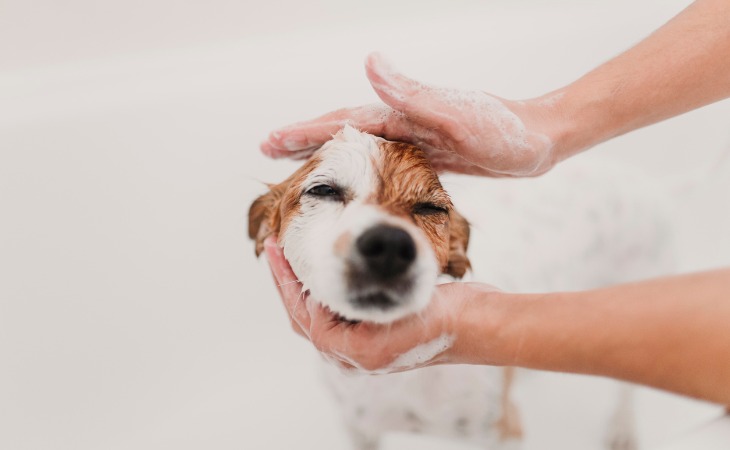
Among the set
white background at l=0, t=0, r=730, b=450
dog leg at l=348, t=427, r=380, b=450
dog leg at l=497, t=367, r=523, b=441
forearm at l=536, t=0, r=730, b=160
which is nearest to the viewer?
forearm at l=536, t=0, r=730, b=160

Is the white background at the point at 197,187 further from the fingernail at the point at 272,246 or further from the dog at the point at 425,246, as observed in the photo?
the fingernail at the point at 272,246

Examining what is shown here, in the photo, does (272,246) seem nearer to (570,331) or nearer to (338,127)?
(338,127)

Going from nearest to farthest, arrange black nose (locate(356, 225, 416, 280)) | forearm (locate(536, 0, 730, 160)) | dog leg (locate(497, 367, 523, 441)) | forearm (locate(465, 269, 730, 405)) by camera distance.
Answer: forearm (locate(465, 269, 730, 405))
black nose (locate(356, 225, 416, 280))
forearm (locate(536, 0, 730, 160))
dog leg (locate(497, 367, 523, 441))

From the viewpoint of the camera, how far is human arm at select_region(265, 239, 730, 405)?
81cm

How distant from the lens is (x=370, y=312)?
0.98 m

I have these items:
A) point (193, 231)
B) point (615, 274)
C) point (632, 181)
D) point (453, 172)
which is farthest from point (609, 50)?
point (193, 231)

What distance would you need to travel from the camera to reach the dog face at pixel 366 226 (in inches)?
37.3

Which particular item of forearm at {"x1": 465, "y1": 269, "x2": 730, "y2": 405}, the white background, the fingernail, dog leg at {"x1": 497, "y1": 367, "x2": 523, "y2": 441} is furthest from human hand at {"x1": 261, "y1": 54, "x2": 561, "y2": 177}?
the white background

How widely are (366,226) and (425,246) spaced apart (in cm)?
11

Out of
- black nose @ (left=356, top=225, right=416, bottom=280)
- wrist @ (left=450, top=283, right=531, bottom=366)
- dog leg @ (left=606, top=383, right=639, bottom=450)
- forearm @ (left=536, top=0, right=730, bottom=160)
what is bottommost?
dog leg @ (left=606, top=383, right=639, bottom=450)

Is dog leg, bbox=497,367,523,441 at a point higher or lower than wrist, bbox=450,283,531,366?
lower

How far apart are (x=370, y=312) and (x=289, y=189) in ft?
1.27

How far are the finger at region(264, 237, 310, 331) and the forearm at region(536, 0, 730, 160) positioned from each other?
610 millimetres

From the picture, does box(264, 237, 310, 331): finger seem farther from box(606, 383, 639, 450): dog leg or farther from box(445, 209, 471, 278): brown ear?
box(606, 383, 639, 450): dog leg
